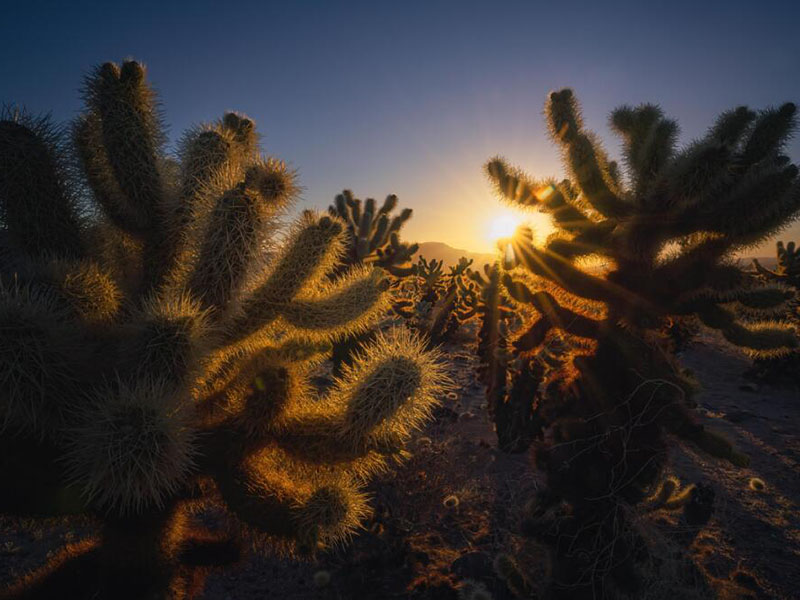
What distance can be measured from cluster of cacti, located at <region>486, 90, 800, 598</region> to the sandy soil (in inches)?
16.5

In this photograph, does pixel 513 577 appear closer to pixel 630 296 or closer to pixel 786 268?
pixel 630 296

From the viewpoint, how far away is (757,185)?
2.25 metres

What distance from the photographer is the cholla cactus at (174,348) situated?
54.6 inches

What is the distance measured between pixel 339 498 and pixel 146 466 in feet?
2.65

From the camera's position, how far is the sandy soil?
105 inches

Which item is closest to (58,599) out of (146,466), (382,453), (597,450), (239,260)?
(146,466)

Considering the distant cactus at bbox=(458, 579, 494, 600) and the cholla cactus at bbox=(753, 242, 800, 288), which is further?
the cholla cactus at bbox=(753, 242, 800, 288)

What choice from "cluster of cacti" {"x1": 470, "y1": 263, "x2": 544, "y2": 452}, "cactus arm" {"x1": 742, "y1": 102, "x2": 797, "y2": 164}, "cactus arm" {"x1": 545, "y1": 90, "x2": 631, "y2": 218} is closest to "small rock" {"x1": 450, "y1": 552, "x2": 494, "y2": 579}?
"cluster of cacti" {"x1": 470, "y1": 263, "x2": 544, "y2": 452}

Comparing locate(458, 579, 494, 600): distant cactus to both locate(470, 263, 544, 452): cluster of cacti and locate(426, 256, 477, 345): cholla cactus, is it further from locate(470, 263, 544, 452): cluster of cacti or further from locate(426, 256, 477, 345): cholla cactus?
locate(426, 256, 477, 345): cholla cactus

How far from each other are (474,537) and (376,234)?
283 inches

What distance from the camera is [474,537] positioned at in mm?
3244

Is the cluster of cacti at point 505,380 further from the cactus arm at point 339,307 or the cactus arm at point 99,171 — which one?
the cactus arm at point 99,171

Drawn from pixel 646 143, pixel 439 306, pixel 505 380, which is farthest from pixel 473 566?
pixel 439 306

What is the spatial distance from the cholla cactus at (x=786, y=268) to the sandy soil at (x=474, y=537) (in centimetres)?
344
